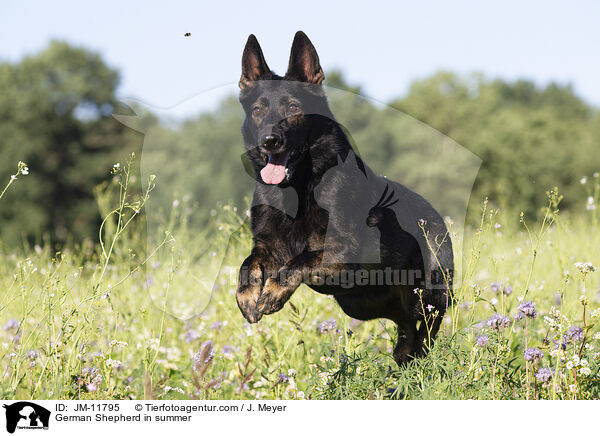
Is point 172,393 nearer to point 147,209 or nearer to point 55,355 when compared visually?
point 55,355

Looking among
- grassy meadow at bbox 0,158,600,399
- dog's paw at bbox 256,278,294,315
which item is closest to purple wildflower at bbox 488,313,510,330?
grassy meadow at bbox 0,158,600,399

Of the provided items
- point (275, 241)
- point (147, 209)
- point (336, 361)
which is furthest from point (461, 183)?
point (147, 209)

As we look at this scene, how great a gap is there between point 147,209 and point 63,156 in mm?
30882

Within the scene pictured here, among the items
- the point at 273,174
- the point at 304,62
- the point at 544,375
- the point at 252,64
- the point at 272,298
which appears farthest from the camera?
the point at 544,375

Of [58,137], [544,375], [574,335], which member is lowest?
[544,375]

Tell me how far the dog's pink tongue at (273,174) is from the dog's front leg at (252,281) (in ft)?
1.72

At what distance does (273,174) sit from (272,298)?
67 centimetres

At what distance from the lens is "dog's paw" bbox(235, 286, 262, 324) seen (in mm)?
2994

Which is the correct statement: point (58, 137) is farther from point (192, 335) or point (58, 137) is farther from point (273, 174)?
point (273, 174)

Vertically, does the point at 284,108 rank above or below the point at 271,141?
above

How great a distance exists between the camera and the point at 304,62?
3109 mm

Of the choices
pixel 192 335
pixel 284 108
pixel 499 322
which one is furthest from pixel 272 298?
pixel 192 335
